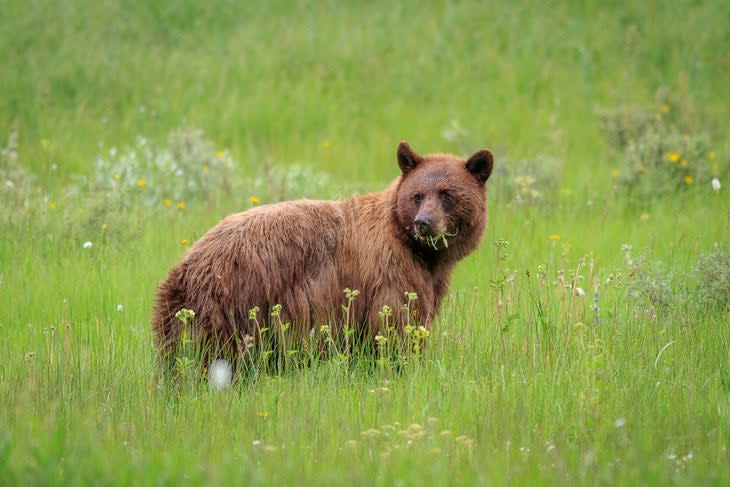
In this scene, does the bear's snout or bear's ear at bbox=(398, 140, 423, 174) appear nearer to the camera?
the bear's snout

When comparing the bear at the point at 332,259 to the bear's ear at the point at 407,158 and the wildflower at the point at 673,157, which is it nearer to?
the bear's ear at the point at 407,158

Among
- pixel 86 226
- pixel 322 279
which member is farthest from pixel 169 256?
pixel 322 279

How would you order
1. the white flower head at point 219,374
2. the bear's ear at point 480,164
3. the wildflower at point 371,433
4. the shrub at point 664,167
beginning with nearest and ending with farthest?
the wildflower at point 371,433
the white flower head at point 219,374
the bear's ear at point 480,164
the shrub at point 664,167

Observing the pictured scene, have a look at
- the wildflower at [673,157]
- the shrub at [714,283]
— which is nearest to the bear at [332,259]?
the shrub at [714,283]

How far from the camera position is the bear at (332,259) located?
5734 millimetres

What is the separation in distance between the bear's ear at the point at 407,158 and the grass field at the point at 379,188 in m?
0.97

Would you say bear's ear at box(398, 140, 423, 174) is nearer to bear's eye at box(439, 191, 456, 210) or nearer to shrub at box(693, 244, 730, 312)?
bear's eye at box(439, 191, 456, 210)

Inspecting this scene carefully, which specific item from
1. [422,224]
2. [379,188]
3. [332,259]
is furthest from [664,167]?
[332,259]

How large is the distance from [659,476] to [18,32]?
52.6 feet

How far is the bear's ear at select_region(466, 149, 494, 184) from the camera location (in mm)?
6605

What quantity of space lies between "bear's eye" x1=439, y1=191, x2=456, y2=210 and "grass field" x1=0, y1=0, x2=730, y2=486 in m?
0.64

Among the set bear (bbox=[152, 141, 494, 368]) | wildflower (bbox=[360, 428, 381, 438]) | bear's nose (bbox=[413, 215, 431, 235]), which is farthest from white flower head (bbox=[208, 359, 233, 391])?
bear's nose (bbox=[413, 215, 431, 235])

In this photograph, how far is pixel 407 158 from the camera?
6.72m

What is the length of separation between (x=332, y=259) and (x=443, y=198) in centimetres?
83
